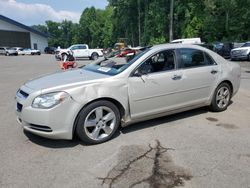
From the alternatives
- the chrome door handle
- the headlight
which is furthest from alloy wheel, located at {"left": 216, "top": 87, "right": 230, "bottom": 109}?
the headlight

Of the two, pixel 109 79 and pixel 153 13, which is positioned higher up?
pixel 153 13

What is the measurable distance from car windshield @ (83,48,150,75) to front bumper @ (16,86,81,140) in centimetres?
100

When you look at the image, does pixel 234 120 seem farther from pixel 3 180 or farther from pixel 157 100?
pixel 3 180

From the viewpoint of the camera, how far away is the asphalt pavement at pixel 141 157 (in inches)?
121

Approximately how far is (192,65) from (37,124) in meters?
3.14

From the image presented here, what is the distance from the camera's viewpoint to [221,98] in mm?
5680

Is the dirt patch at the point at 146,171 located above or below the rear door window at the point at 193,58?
below

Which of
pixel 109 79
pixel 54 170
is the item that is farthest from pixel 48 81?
pixel 54 170

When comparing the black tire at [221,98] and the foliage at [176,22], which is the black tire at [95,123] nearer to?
the black tire at [221,98]

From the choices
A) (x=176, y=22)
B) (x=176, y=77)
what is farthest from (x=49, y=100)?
(x=176, y=22)

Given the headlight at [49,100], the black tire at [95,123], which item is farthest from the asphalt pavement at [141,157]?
the headlight at [49,100]

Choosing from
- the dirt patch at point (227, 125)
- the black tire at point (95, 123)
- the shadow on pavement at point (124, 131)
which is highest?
the black tire at point (95, 123)

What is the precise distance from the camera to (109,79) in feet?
13.6

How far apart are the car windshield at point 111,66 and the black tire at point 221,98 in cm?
194
